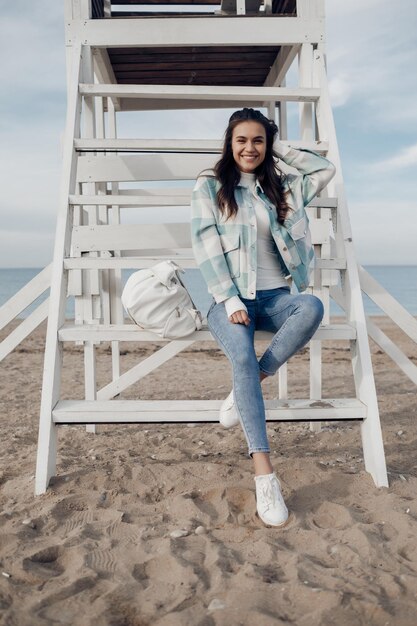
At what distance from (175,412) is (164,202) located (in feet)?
5.09

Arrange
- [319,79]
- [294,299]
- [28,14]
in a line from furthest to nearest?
[28,14] → [319,79] → [294,299]

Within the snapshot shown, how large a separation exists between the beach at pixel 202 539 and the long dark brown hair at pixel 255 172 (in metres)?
1.37

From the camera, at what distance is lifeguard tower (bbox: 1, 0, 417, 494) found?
304cm

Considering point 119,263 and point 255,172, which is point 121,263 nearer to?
point 119,263

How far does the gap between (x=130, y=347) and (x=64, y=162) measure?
6448 millimetres

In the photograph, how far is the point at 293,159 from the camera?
10.8ft

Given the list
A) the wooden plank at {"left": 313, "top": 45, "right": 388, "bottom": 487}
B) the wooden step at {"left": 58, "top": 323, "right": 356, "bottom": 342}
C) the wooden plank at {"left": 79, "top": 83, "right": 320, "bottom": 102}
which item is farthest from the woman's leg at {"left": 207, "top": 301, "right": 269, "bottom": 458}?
the wooden plank at {"left": 79, "top": 83, "right": 320, "bottom": 102}

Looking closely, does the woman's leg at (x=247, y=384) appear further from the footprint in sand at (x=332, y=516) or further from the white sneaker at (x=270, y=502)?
the footprint in sand at (x=332, y=516)

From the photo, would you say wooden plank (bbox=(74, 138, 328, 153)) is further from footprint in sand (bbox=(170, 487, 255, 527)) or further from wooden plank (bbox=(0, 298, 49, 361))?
footprint in sand (bbox=(170, 487, 255, 527))

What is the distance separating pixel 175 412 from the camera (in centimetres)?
298

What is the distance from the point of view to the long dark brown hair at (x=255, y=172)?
3.13 metres

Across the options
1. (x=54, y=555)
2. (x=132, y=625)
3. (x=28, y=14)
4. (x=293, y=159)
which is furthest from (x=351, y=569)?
(x=28, y=14)

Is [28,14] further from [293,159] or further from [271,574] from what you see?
[271,574]

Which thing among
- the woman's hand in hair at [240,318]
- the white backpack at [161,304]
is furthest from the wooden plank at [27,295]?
the woman's hand in hair at [240,318]
